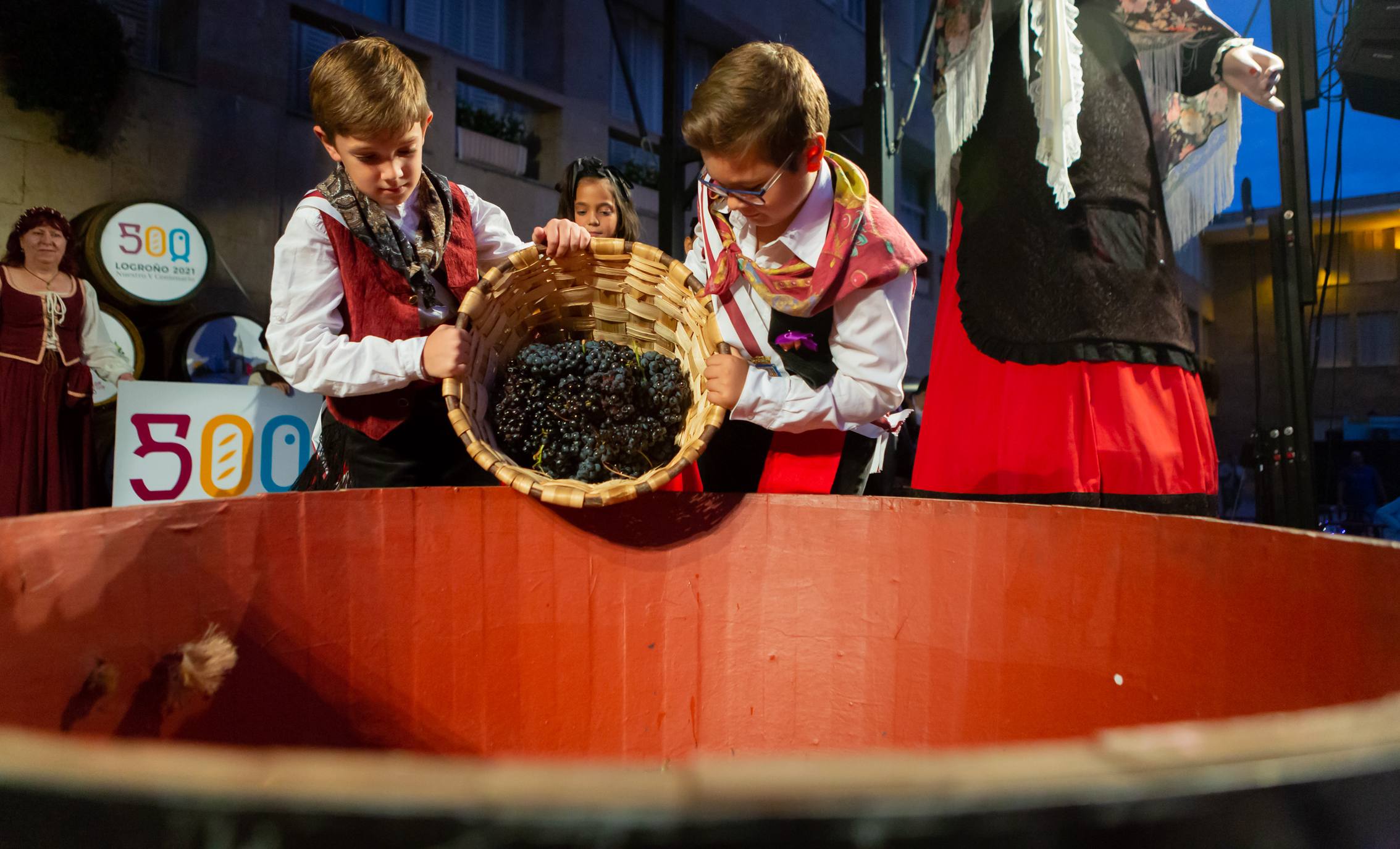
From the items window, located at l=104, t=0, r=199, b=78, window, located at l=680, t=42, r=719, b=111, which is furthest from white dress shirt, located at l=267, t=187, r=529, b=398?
window, located at l=680, t=42, r=719, b=111

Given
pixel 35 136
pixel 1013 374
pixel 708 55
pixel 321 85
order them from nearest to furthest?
pixel 321 85 < pixel 1013 374 < pixel 35 136 < pixel 708 55

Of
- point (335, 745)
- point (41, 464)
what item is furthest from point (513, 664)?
point (41, 464)

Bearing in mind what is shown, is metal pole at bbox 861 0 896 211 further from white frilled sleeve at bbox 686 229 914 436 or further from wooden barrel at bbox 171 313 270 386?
wooden barrel at bbox 171 313 270 386

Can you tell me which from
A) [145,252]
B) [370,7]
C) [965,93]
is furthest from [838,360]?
[370,7]

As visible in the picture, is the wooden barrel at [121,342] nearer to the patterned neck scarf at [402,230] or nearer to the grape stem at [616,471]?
the patterned neck scarf at [402,230]

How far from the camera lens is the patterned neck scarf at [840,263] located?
957 mm

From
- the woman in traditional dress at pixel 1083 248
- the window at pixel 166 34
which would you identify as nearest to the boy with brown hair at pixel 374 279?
the woman in traditional dress at pixel 1083 248

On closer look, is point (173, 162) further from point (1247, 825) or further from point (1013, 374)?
point (1247, 825)

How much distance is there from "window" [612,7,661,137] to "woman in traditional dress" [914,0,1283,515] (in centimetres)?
565

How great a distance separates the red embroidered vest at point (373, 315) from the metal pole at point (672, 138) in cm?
280

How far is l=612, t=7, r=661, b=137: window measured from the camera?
664 cm

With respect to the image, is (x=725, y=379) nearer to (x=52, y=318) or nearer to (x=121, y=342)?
(x=52, y=318)

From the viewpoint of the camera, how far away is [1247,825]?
0.71 feet

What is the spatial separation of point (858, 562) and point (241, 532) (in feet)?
2.01
